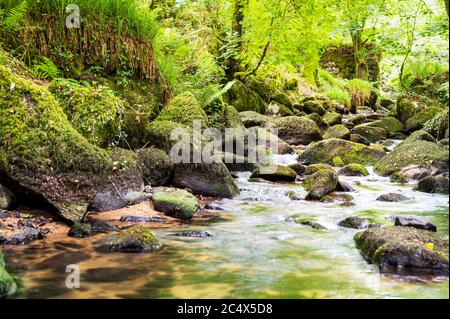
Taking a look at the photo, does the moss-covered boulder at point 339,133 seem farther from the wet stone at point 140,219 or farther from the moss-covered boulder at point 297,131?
the wet stone at point 140,219

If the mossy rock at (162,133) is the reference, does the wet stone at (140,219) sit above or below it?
below

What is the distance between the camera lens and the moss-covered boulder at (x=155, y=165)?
7787 millimetres

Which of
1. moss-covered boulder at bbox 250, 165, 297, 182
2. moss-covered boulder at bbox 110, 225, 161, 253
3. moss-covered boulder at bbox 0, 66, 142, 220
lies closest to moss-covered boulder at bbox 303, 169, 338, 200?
moss-covered boulder at bbox 250, 165, 297, 182

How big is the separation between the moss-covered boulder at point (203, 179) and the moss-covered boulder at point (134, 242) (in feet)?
10.5

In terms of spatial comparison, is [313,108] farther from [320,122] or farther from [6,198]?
[6,198]

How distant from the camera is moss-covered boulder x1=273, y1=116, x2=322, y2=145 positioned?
48.3 feet

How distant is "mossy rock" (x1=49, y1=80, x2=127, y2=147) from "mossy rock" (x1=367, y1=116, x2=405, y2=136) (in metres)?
11.1

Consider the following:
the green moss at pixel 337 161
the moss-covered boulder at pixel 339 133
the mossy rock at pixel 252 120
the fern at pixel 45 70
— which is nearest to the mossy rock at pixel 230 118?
the mossy rock at pixel 252 120

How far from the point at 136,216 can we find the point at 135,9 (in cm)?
A: 469

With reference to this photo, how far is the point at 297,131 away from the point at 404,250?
36.3ft

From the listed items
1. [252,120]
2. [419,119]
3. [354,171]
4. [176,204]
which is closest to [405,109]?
[419,119]

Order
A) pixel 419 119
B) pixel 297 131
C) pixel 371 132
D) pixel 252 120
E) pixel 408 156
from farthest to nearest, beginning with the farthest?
pixel 419 119 → pixel 371 132 → pixel 297 131 → pixel 252 120 → pixel 408 156

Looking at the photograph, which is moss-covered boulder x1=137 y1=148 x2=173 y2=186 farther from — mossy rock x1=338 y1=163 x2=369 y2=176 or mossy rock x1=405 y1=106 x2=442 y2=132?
mossy rock x1=405 y1=106 x2=442 y2=132

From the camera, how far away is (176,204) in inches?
257
